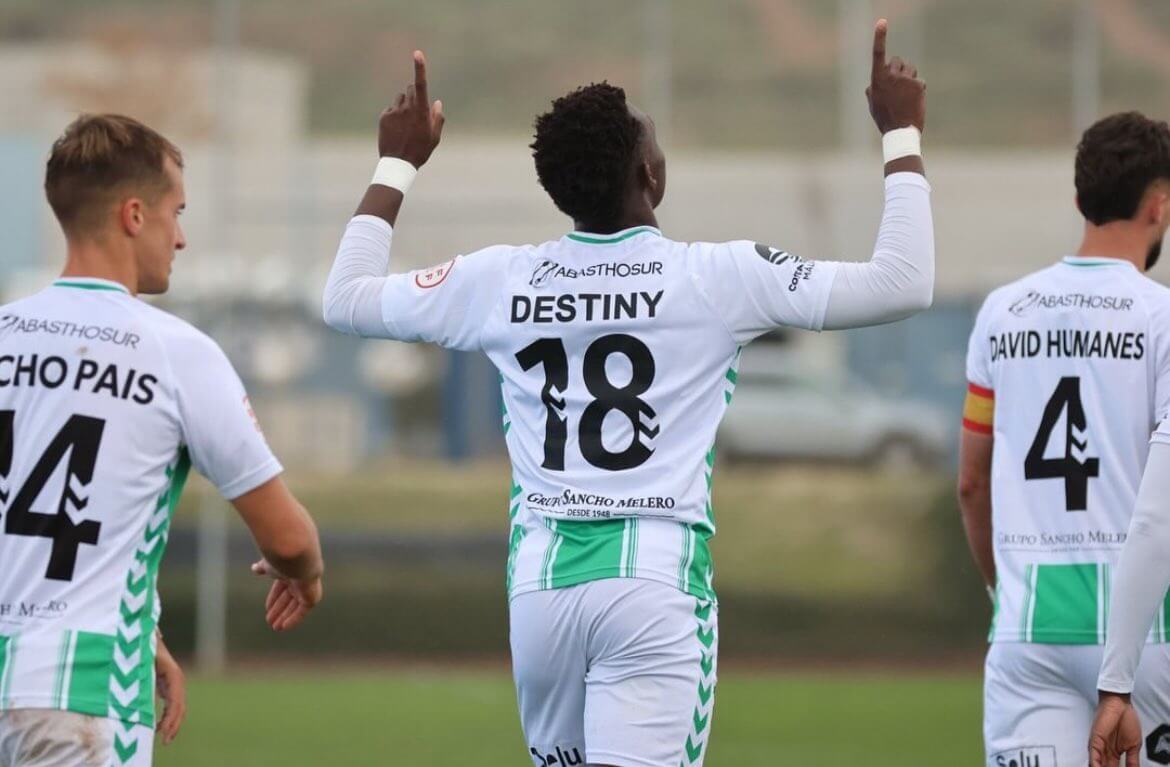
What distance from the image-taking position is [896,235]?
4.08 m

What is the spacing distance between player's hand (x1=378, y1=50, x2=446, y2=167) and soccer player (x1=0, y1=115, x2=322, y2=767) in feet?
3.19

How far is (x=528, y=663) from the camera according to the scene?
4164 millimetres

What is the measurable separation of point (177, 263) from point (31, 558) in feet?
42.5

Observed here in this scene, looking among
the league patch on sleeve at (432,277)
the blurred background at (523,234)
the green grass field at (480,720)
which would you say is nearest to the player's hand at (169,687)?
the league patch on sleeve at (432,277)

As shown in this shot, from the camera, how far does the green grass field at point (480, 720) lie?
1098 cm

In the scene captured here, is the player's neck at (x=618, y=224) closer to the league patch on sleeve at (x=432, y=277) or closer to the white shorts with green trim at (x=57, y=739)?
the league patch on sleeve at (x=432, y=277)

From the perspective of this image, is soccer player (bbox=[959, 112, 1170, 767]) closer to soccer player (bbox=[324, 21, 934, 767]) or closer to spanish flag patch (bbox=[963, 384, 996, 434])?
spanish flag patch (bbox=[963, 384, 996, 434])

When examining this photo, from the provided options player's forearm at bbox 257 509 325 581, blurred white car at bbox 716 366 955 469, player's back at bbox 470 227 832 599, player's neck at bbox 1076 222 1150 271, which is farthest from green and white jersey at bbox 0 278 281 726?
blurred white car at bbox 716 366 955 469

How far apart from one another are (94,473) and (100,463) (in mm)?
22

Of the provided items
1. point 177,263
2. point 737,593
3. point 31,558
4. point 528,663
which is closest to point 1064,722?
point 528,663

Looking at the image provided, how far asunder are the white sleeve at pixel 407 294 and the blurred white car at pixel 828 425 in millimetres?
12087

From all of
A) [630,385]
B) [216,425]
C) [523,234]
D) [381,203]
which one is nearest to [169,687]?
[216,425]

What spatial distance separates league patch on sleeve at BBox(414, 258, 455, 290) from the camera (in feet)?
14.4

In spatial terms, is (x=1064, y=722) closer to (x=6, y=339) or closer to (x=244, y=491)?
(x=244, y=491)
